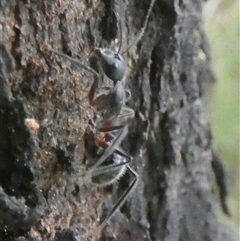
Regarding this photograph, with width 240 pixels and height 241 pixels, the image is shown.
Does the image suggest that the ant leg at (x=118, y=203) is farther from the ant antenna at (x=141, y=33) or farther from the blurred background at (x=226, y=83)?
the blurred background at (x=226, y=83)

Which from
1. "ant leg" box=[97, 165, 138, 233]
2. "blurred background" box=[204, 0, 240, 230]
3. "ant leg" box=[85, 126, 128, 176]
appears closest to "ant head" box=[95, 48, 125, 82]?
"ant leg" box=[85, 126, 128, 176]

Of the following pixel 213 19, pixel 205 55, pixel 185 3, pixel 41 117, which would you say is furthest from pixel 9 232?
pixel 213 19

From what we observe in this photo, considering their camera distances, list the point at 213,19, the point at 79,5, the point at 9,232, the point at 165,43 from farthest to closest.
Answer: the point at 213,19 < the point at 165,43 < the point at 79,5 < the point at 9,232

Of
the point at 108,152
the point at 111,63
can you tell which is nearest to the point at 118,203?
the point at 108,152

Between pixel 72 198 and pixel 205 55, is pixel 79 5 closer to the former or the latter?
pixel 72 198

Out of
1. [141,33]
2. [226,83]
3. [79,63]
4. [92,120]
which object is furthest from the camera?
[226,83]

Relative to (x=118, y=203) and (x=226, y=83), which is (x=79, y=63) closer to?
(x=118, y=203)

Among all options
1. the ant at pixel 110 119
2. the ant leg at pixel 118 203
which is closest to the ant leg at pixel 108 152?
the ant at pixel 110 119
